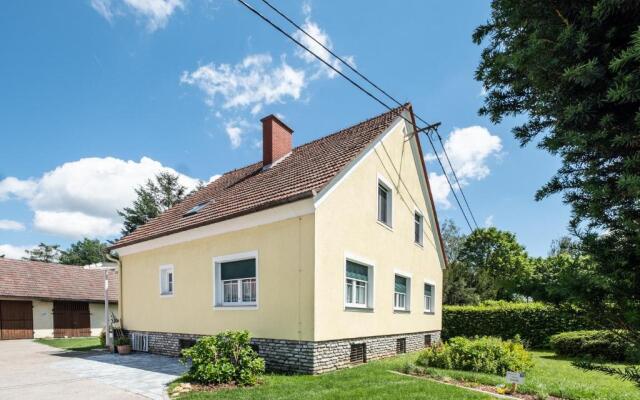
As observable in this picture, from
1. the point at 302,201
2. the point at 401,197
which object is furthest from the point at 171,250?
the point at 401,197

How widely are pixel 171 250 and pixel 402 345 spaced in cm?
888

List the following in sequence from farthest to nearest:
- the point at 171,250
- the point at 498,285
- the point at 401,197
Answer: the point at 401,197
the point at 171,250
the point at 498,285

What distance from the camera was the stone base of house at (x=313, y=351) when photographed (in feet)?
30.9

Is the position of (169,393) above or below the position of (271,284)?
below

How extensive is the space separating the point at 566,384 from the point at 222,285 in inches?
353

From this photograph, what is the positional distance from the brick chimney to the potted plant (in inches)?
333

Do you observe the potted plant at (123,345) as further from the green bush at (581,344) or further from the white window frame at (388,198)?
the green bush at (581,344)

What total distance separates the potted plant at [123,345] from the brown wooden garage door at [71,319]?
49.0 ft

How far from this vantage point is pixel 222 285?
12.0m

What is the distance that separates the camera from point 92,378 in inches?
372

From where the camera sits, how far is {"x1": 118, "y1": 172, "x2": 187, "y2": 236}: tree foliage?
130ft

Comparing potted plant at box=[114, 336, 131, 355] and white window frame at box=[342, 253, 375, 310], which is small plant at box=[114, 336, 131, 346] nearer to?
potted plant at box=[114, 336, 131, 355]

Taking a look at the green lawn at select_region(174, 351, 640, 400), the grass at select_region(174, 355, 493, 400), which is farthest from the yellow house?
the green lawn at select_region(174, 351, 640, 400)

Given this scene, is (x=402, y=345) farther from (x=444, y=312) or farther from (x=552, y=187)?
(x=552, y=187)
